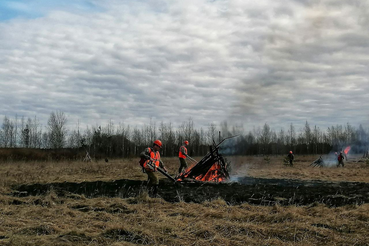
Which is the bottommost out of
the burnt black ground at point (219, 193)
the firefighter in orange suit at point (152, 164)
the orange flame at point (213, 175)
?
the burnt black ground at point (219, 193)

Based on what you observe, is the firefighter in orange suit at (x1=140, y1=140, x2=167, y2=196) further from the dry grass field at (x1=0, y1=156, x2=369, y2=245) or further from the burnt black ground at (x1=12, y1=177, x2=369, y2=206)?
the dry grass field at (x1=0, y1=156, x2=369, y2=245)

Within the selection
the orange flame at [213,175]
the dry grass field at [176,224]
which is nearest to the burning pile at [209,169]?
the orange flame at [213,175]

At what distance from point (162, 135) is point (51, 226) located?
60585 millimetres

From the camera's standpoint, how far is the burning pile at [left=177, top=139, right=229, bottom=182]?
1491cm

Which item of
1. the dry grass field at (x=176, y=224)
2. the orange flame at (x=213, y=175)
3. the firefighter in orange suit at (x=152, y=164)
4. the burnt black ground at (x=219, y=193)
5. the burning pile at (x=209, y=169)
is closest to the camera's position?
the dry grass field at (x=176, y=224)

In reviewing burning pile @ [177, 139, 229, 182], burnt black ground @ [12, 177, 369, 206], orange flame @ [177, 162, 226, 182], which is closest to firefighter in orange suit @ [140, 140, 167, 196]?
burnt black ground @ [12, 177, 369, 206]

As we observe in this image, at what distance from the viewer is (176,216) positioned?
25.6 feet

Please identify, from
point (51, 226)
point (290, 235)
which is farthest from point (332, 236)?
point (51, 226)

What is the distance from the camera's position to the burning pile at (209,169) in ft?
48.9

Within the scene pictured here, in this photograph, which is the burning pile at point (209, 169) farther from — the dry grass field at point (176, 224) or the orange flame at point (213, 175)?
the dry grass field at point (176, 224)

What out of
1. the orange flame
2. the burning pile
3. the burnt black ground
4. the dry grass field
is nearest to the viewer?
the dry grass field

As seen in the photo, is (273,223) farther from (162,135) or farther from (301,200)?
(162,135)

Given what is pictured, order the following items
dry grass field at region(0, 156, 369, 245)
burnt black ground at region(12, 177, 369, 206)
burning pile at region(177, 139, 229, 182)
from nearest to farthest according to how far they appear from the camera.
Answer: dry grass field at region(0, 156, 369, 245) < burnt black ground at region(12, 177, 369, 206) < burning pile at region(177, 139, 229, 182)

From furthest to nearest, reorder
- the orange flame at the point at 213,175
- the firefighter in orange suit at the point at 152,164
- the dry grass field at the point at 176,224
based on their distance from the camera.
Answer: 1. the orange flame at the point at 213,175
2. the firefighter in orange suit at the point at 152,164
3. the dry grass field at the point at 176,224
